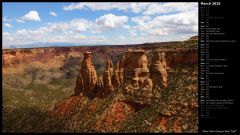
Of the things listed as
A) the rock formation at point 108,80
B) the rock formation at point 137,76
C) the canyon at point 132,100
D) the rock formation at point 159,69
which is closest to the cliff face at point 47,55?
the rock formation at point 108,80

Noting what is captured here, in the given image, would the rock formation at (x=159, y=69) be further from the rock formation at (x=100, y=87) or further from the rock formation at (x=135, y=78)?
the rock formation at (x=100, y=87)

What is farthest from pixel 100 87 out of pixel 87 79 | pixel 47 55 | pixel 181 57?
pixel 47 55

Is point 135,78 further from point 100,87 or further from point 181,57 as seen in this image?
point 100,87

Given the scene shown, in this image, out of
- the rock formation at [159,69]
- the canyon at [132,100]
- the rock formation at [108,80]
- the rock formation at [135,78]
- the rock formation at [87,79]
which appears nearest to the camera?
the canyon at [132,100]

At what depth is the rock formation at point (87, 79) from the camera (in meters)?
58.0

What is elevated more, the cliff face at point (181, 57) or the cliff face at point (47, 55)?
the cliff face at point (181, 57)

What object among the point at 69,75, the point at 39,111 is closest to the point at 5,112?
the point at 39,111

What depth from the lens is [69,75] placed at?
12306 centimetres

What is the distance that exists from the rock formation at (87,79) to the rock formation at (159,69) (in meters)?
11.2

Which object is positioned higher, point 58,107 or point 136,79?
point 136,79

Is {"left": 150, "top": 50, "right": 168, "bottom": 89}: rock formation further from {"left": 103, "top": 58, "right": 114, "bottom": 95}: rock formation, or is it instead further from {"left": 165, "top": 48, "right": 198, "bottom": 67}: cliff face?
{"left": 103, "top": 58, "right": 114, "bottom": 95}: rock formation

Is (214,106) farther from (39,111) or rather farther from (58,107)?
(39,111)

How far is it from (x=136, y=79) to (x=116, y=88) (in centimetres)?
401

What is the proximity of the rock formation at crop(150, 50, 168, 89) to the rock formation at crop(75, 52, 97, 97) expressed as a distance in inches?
439
